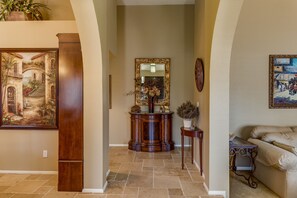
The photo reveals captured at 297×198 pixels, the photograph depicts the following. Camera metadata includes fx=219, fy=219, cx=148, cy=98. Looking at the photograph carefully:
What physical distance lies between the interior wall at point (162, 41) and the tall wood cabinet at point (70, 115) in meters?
3.00

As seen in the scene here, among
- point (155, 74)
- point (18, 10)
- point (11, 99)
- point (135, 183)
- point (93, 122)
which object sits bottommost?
point (135, 183)

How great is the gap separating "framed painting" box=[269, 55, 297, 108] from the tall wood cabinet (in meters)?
3.71

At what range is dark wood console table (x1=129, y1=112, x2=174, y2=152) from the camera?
5625mm

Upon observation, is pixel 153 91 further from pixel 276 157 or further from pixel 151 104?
pixel 276 157

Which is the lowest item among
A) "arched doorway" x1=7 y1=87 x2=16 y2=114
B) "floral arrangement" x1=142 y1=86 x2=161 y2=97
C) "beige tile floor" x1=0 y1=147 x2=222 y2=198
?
"beige tile floor" x1=0 y1=147 x2=222 y2=198

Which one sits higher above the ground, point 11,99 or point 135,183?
point 11,99

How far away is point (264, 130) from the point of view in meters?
4.18

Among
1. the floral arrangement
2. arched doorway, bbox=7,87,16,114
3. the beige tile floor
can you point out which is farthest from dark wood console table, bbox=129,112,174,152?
arched doorway, bbox=7,87,16,114

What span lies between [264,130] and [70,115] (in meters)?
3.51

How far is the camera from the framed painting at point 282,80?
4.43 meters

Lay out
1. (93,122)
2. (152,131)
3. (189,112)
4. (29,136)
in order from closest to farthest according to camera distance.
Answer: (93,122) → (29,136) → (189,112) → (152,131)

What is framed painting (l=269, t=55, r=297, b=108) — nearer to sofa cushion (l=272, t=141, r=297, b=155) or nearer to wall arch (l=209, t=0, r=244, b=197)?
sofa cushion (l=272, t=141, r=297, b=155)

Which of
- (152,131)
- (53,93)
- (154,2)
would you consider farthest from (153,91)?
(53,93)

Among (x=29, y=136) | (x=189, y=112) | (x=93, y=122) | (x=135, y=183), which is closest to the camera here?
(x=93, y=122)
